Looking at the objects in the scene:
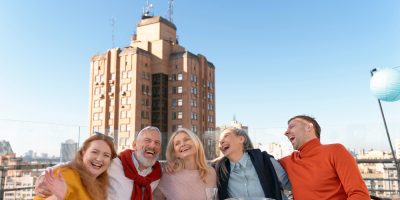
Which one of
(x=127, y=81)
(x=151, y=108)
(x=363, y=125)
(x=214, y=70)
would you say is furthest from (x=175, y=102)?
(x=363, y=125)

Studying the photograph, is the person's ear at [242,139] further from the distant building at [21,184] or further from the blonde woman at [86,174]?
the distant building at [21,184]

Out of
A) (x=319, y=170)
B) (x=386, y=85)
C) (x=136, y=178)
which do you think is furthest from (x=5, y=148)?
(x=386, y=85)

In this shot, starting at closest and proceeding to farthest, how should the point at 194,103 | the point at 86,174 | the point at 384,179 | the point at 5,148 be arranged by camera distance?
1. the point at 86,174
2. the point at 384,179
3. the point at 5,148
4. the point at 194,103

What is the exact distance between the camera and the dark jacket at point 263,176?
216 cm

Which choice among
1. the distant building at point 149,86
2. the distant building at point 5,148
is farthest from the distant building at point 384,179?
the distant building at point 149,86

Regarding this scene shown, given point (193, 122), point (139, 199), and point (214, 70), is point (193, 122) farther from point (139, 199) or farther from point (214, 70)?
point (139, 199)

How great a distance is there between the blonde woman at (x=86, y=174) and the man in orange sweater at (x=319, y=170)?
119 centimetres

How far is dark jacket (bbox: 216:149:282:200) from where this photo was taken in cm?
216

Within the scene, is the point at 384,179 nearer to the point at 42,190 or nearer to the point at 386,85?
the point at 386,85

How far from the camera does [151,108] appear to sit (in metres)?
37.6

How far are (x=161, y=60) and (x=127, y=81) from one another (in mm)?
4567

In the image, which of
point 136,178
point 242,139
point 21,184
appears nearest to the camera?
point 136,178

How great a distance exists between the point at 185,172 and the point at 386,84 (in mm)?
3402

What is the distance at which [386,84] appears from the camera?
4.40 meters
